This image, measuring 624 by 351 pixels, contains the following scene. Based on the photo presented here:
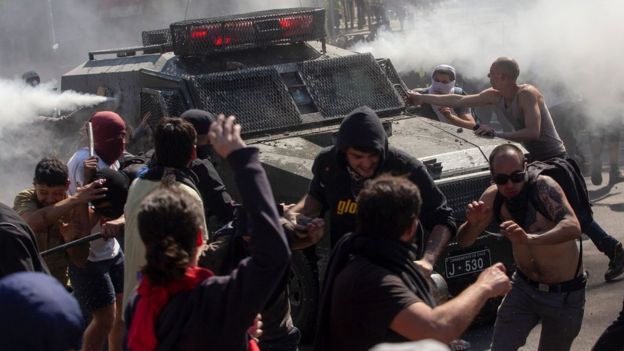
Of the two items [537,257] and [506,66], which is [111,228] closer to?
[537,257]

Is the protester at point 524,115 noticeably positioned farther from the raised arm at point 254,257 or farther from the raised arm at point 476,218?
the raised arm at point 254,257

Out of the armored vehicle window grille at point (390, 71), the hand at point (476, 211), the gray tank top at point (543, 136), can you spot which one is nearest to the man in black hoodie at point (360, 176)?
the hand at point (476, 211)

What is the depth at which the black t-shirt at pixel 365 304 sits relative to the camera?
12.5 feet

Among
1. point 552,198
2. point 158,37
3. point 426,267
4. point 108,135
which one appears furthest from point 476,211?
point 158,37

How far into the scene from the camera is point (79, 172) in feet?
22.7

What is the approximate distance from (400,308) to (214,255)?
4.12 ft

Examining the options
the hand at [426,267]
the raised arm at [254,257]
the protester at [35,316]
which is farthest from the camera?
the hand at [426,267]

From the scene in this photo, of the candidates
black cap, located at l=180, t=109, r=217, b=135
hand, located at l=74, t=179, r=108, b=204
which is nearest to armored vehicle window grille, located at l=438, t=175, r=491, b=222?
black cap, located at l=180, t=109, r=217, b=135

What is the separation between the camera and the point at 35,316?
125 inches

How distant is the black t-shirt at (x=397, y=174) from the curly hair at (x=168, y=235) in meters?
1.84

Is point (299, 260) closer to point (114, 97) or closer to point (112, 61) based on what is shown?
point (114, 97)

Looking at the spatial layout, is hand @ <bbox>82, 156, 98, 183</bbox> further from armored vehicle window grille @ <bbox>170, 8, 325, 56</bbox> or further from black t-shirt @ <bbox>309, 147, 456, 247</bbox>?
armored vehicle window grille @ <bbox>170, 8, 325, 56</bbox>

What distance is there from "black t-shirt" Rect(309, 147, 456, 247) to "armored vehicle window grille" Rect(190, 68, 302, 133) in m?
2.84

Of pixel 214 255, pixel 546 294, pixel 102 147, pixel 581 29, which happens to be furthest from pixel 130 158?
pixel 581 29
